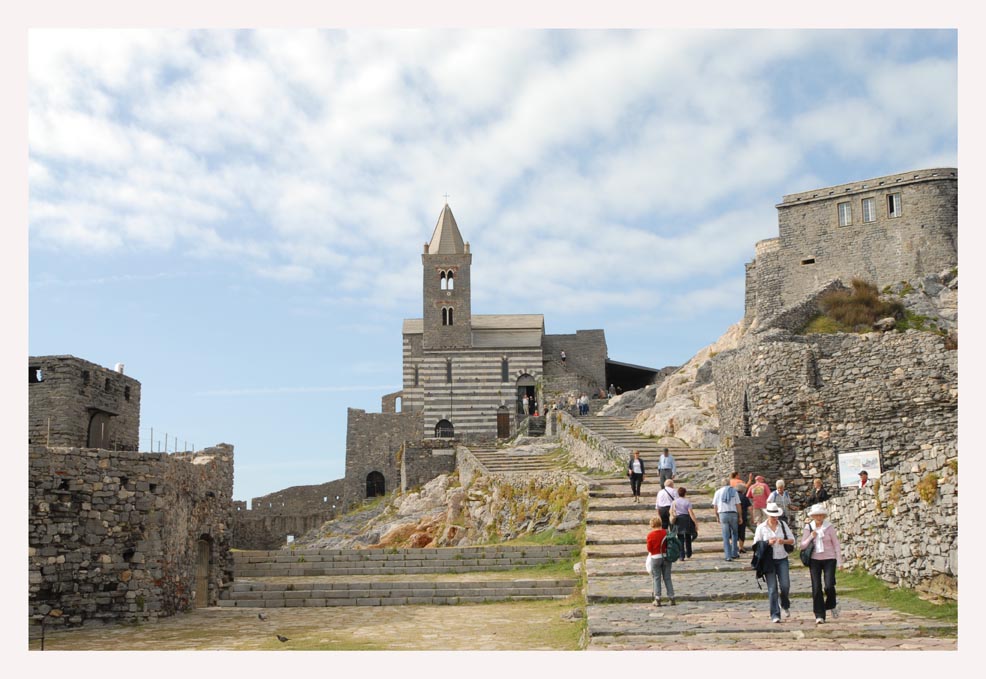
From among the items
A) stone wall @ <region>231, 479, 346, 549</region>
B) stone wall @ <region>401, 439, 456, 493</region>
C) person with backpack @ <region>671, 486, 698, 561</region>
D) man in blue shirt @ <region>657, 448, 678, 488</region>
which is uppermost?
man in blue shirt @ <region>657, 448, 678, 488</region>

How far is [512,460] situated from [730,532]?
17.2 m

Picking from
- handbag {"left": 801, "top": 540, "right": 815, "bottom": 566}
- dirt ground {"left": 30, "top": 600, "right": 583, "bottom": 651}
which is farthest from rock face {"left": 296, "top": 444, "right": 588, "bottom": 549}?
handbag {"left": 801, "top": 540, "right": 815, "bottom": 566}

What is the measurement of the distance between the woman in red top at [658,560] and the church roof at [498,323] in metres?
38.3

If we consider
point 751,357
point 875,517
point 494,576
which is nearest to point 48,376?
point 494,576

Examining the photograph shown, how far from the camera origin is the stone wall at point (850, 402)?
17734 mm

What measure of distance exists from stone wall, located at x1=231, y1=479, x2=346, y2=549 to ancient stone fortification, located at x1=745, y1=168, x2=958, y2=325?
70.6 ft

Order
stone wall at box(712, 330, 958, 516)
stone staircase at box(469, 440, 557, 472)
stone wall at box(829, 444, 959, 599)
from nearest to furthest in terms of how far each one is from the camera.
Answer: stone wall at box(829, 444, 959, 599)
stone wall at box(712, 330, 958, 516)
stone staircase at box(469, 440, 557, 472)

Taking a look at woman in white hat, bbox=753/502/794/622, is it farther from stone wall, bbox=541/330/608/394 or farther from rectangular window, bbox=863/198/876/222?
stone wall, bbox=541/330/608/394

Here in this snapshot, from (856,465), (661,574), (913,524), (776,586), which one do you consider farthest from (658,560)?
(856,465)

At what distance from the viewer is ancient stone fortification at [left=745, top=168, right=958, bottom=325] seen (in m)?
35.0

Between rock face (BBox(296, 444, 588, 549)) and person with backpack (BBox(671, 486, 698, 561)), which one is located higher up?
person with backpack (BBox(671, 486, 698, 561))

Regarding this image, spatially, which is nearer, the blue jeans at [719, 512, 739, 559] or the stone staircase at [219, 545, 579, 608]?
the blue jeans at [719, 512, 739, 559]

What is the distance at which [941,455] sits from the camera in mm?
11172

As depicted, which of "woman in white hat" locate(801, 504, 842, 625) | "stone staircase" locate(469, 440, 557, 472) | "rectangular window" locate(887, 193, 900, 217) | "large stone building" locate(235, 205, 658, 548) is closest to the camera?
"woman in white hat" locate(801, 504, 842, 625)
